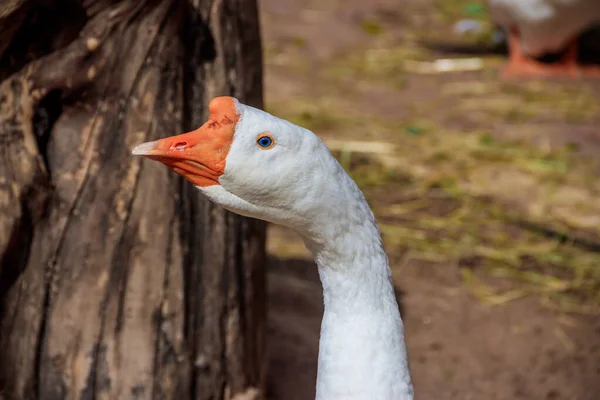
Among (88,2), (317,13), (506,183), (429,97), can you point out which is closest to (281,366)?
(88,2)

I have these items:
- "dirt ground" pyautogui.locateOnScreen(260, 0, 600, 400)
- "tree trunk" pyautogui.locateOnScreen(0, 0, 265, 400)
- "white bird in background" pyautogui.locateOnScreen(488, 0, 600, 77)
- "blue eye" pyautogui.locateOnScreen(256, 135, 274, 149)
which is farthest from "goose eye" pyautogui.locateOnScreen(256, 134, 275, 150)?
"white bird in background" pyautogui.locateOnScreen(488, 0, 600, 77)

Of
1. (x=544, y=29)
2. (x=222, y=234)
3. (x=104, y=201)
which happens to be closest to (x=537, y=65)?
(x=544, y=29)

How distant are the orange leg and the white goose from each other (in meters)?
6.55

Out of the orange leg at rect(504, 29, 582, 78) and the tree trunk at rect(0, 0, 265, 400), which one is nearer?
the tree trunk at rect(0, 0, 265, 400)

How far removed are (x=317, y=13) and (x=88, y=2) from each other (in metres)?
7.37

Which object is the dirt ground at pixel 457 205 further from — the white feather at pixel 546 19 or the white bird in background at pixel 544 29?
the white feather at pixel 546 19

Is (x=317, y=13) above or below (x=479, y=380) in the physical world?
above

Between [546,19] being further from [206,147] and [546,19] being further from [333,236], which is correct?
[206,147]

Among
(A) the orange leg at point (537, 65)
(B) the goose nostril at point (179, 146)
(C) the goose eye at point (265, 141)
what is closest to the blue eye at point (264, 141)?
(C) the goose eye at point (265, 141)

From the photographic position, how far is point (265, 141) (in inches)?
73.6

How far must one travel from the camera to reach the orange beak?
1862mm

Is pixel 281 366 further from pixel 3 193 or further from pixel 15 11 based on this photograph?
pixel 15 11

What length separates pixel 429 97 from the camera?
7.57 metres

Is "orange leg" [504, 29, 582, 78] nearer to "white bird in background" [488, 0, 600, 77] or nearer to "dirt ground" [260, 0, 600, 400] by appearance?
"white bird in background" [488, 0, 600, 77]
